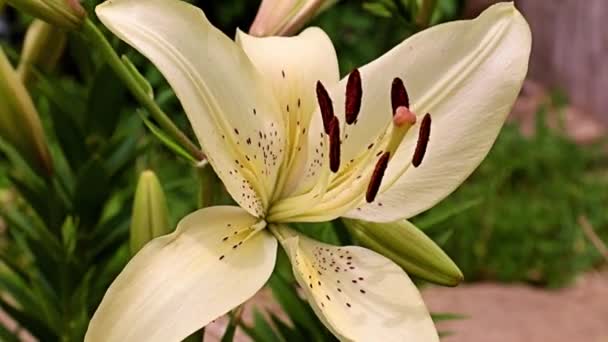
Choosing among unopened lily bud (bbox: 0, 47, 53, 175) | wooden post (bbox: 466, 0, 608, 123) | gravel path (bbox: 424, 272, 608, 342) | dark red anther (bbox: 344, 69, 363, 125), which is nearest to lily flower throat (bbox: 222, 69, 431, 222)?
dark red anther (bbox: 344, 69, 363, 125)

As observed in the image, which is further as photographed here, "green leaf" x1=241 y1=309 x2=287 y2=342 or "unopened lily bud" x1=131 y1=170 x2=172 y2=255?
"green leaf" x1=241 y1=309 x2=287 y2=342

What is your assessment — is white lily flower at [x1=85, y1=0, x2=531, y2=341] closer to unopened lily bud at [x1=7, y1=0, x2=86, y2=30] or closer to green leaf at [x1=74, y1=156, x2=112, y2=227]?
unopened lily bud at [x1=7, y1=0, x2=86, y2=30]

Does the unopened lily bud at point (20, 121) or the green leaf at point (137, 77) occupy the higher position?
the green leaf at point (137, 77)

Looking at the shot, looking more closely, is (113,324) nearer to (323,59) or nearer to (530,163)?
(323,59)

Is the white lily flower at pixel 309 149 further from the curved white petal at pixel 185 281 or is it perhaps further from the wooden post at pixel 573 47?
the wooden post at pixel 573 47

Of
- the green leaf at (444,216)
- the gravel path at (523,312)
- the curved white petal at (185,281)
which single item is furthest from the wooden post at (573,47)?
the curved white petal at (185,281)

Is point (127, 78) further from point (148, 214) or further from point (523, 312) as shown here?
point (523, 312)

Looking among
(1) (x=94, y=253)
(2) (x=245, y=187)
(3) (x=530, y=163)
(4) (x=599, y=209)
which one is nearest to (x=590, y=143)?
(3) (x=530, y=163)
